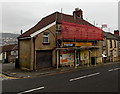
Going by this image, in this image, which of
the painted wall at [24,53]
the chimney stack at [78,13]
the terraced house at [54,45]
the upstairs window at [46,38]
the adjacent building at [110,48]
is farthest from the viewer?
the adjacent building at [110,48]

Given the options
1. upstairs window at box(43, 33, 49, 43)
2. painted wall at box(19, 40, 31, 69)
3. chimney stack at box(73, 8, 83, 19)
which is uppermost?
chimney stack at box(73, 8, 83, 19)

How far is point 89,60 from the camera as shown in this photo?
939 inches

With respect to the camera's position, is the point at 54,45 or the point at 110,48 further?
the point at 110,48

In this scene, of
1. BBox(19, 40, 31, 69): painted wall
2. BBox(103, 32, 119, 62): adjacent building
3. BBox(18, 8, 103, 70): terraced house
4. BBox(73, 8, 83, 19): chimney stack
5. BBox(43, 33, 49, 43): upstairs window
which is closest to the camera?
BBox(18, 8, 103, 70): terraced house

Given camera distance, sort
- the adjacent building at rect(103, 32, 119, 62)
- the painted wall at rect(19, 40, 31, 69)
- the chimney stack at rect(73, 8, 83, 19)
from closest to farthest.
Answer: the painted wall at rect(19, 40, 31, 69) → the chimney stack at rect(73, 8, 83, 19) → the adjacent building at rect(103, 32, 119, 62)

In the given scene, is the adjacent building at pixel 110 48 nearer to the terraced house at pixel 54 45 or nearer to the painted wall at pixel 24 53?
the terraced house at pixel 54 45

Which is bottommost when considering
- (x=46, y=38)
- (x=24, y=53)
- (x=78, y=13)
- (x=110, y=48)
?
(x=24, y=53)

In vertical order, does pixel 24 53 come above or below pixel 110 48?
below

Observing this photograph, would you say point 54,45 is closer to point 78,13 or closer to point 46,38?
point 46,38

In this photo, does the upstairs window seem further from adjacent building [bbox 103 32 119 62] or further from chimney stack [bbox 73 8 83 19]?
adjacent building [bbox 103 32 119 62]

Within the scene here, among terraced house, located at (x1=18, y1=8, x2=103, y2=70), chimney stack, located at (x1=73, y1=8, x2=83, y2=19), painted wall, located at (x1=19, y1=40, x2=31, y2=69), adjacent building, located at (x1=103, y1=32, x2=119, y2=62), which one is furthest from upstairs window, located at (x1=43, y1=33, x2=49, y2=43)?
adjacent building, located at (x1=103, y1=32, x2=119, y2=62)

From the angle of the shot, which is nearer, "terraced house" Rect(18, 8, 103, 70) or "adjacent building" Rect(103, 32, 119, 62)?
"terraced house" Rect(18, 8, 103, 70)

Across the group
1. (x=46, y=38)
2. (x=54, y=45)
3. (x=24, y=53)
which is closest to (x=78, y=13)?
(x=54, y=45)

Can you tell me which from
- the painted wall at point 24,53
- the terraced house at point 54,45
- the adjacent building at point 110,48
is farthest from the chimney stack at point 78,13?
the painted wall at point 24,53
